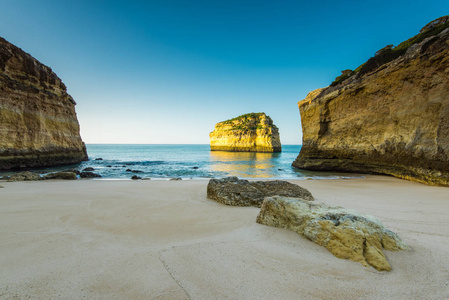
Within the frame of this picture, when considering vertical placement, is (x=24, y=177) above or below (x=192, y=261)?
below

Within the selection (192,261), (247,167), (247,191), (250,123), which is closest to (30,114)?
(247,167)

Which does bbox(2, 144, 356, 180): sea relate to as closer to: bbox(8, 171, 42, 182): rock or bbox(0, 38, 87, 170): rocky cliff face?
bbox(0, 38, 87, 170): rocky cliff face

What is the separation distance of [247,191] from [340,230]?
288 cm

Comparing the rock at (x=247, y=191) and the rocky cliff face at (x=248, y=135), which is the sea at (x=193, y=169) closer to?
the rock at (x=247, y=191)

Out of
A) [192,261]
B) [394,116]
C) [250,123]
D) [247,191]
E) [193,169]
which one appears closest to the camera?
[192,261]

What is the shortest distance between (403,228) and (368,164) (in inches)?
508

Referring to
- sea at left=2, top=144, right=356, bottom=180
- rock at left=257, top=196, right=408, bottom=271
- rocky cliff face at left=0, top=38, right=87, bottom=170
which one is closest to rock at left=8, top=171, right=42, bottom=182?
sea at left=2, top=144, right=356, bottom=180

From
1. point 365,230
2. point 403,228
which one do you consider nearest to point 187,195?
point 365,230

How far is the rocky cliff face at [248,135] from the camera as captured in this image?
197 ft

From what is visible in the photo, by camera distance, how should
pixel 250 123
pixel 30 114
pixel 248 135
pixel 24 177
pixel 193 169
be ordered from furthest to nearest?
pixel 250 123, pixel 248 135, pixel 193 169, pixel 30 114, pixel 24 177

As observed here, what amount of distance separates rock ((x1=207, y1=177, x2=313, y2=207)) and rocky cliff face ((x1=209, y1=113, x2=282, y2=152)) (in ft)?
178

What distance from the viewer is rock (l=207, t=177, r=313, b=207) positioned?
4953 millimetres

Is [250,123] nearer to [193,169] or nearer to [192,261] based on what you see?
[193,169]

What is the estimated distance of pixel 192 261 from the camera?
84.5 inches
